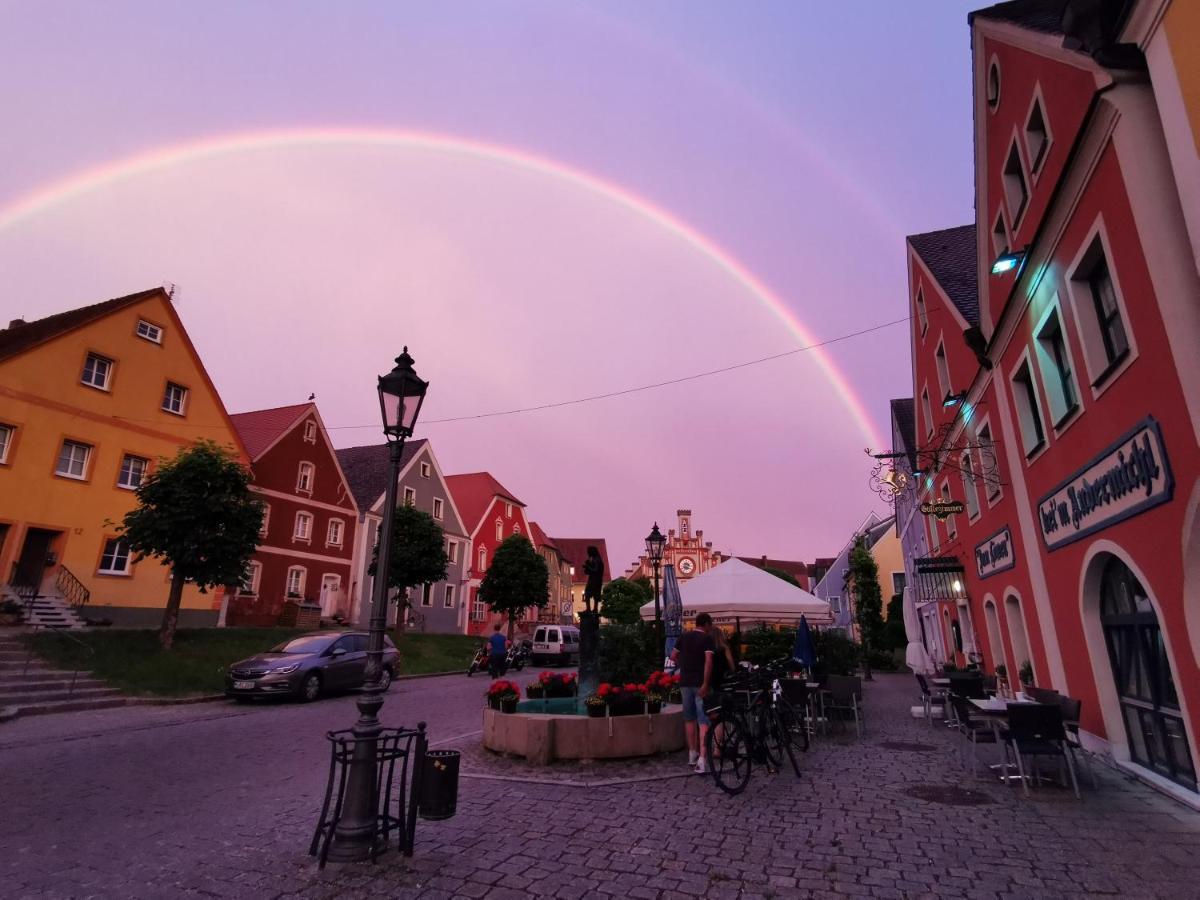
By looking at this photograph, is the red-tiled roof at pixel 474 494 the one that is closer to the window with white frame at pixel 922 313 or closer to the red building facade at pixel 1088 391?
the window with white frame at pixel 922 313

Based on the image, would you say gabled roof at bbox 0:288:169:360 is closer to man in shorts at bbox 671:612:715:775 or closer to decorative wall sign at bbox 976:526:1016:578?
man in shorts at bbox 671:612:715:775

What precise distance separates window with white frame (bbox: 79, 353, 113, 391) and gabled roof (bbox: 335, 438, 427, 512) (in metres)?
14.1

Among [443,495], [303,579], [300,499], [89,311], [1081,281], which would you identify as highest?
[89,311]

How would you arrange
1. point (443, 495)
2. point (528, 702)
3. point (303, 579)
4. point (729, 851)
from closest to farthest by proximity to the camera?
1. point (729, 851)
2. point (528, 702)
3. point (303, 579)
4. point (443, 495)

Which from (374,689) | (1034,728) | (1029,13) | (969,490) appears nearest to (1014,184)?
(1029,13)

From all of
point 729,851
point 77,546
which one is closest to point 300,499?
point 77,546

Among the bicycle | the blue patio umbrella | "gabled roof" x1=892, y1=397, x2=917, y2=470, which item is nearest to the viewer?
the bicycle

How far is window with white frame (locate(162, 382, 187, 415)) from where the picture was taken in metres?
25.3

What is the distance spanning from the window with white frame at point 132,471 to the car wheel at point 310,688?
1293 cm

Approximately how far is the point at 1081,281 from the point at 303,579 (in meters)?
32.6

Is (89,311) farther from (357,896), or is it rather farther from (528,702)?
(357,896)

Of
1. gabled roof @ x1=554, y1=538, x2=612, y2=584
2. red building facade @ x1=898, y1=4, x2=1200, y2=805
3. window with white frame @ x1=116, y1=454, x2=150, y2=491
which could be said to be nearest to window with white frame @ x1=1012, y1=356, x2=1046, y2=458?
Answer: red building facade @ x1=898, y1=4, x2=1200, y2=805

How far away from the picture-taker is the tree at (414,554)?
3045 cm

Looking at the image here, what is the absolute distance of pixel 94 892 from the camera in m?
4.41
